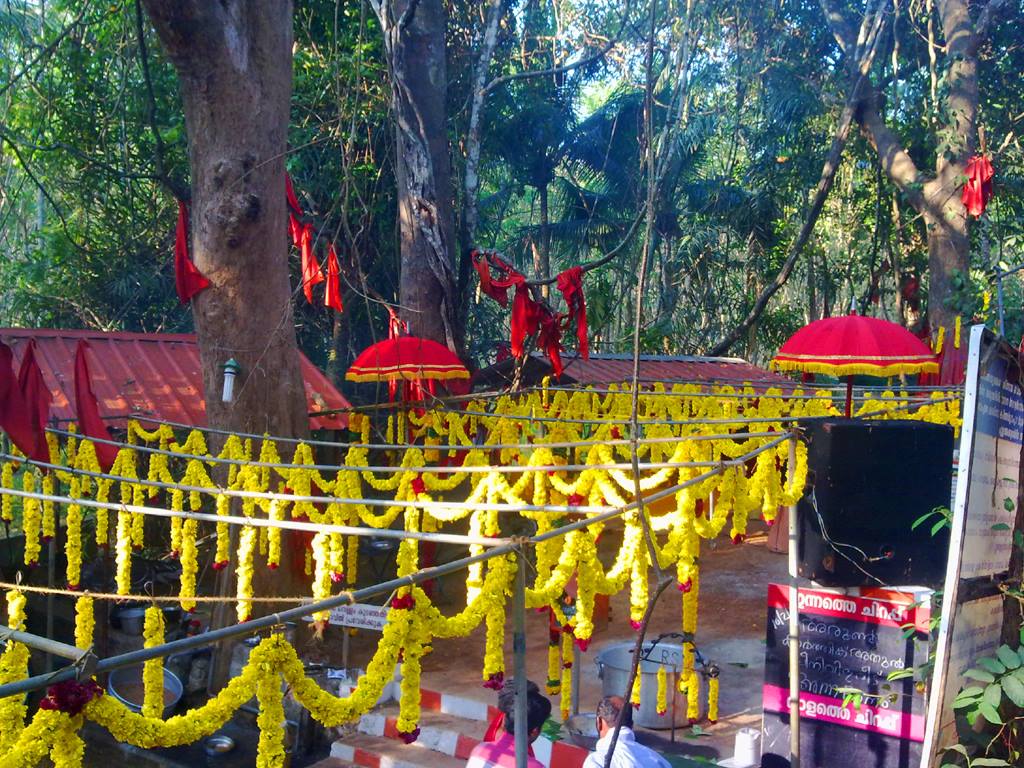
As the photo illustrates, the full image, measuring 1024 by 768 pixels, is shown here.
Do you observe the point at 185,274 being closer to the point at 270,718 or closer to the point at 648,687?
the point at 648,687

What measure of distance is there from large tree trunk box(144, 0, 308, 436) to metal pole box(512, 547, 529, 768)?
16.1ft

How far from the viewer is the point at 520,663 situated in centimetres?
313

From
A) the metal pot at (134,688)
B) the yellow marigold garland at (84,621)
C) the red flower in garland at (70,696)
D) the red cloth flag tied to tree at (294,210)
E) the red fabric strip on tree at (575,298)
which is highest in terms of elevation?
the red cloth flag tied to tree at (294,210)

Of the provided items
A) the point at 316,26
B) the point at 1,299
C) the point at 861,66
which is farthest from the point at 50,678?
the point at 1,299

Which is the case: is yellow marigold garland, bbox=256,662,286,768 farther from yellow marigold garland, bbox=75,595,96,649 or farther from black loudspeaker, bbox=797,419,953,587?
black loudspeaker, bbox=797,419,953,587

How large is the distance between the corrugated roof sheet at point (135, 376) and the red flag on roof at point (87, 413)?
1.81 ft

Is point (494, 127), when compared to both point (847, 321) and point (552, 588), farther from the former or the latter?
point (552, 588)

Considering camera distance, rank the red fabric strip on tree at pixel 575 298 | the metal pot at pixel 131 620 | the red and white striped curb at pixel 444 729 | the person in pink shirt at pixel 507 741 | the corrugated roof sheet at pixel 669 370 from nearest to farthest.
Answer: the person in pink shirt at pixel 507 741
the red and white striped curb at pixel 444 729
the metal pot at pixel 131 620
the red fabric strip on tree at pixel 575 298
the corrugated roof sheet at pixel 669 370

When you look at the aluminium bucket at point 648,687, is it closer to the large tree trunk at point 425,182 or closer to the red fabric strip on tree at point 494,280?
the red fabric strip on tree at point 494,280

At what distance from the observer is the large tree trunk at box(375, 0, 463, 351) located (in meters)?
10.2

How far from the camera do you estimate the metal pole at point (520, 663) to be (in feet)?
10.3

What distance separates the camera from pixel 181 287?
7500 mm

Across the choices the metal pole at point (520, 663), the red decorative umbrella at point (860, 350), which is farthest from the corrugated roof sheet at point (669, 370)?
the metal pole at point (520, 663)

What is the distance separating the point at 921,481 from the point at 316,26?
10.4 metres
